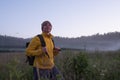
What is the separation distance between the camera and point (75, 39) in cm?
2750

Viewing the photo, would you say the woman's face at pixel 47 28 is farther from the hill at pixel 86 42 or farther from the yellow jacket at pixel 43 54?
the hill at pixel 86 42

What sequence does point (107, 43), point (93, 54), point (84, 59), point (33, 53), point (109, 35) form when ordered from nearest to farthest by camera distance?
point (33, 53)
point (84, 59)
point (93, 54)
point (107, 43)
point (109, 35)

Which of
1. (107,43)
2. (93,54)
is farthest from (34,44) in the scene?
(107,43)

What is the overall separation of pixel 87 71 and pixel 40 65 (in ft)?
8.77

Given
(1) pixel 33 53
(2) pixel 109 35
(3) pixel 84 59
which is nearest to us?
(1) pixel 33 53

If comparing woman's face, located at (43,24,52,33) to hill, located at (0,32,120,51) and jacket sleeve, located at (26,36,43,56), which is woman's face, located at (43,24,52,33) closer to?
jacket sleeve, located at (26,36,43,56)

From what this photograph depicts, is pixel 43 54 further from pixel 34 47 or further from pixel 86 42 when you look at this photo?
pixel 86 42

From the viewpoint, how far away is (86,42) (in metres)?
25.5

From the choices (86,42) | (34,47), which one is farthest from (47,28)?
(86,42)

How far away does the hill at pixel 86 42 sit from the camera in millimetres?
22578

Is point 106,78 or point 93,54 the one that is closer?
point 106,78

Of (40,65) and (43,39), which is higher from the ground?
(43,39)

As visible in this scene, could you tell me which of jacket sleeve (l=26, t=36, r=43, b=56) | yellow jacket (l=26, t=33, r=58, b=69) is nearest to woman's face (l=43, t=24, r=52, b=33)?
yellow jacket (l=26, t=33, r=58, b=69)

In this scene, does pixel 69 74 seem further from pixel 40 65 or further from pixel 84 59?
pixel 40 65
